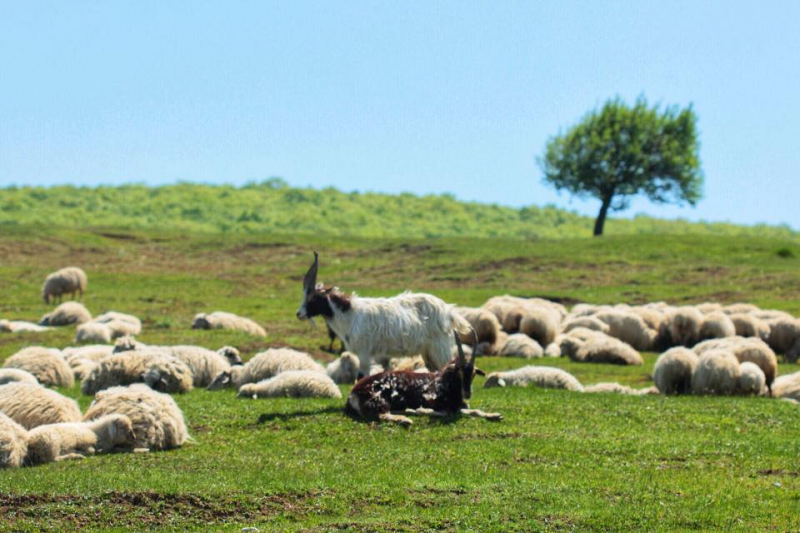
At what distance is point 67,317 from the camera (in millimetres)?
32188

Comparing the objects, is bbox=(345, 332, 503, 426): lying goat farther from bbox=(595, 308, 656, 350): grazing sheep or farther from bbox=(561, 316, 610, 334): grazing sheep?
bbox=(595, 308, 656, 350): grazing sheep

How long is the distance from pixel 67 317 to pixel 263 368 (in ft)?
51.3

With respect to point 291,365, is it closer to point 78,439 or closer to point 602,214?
point 78,439

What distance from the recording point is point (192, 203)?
8338cm

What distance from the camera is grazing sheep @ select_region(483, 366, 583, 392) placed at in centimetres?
1947

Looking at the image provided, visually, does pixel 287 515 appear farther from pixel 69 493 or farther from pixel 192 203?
pixel 192 203

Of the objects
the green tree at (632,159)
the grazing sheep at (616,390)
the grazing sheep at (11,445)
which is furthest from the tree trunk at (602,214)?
the grazing sheep at (11,445)

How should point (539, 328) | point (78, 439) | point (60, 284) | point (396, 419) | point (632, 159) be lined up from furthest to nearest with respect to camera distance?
1. point (632, 159)
2. point (60, 284)
3. point (539, 328)
4. point (396, 419)
5. point (78, 439)

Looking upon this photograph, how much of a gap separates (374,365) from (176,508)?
29.5ft

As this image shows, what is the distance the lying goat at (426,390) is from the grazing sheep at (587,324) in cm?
1537

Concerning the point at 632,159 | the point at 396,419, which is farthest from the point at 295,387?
the point at 632,159

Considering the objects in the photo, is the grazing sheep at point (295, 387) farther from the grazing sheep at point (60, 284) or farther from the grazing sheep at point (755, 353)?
the grazing sheep at point (60, 284)

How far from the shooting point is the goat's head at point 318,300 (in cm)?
1602

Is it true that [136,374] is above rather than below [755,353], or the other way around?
below
